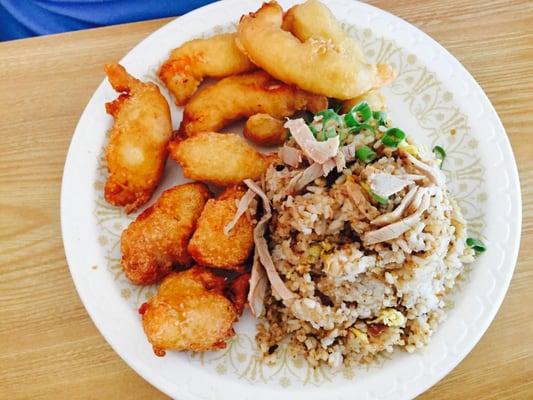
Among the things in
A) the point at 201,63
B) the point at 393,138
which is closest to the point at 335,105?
the point at 393,138

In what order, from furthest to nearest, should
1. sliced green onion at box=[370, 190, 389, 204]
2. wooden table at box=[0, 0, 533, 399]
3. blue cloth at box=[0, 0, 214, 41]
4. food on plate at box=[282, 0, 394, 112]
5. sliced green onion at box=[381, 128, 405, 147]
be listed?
blue cloth at box=[0, 0, 214, 41]
food on plate at box=[282, 0, 394, 112]
wooden table at box=[0, 0, 533, 399]
sliced green onion at box=[381, 128, 405, 147]
sliced green onion at box=[370, 190, 389, 204]

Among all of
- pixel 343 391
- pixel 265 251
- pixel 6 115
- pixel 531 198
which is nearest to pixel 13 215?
pixel 6 115

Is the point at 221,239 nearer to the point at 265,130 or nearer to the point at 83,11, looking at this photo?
the point at 265,130

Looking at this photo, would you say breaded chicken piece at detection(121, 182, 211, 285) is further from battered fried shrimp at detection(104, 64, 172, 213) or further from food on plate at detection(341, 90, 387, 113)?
food on plate at detection(341, 90, 387, 113)

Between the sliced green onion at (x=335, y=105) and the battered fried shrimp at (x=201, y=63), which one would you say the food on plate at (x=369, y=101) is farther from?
the battered fried shrimp at (x=201, y=63)

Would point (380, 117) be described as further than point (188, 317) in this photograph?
Yes

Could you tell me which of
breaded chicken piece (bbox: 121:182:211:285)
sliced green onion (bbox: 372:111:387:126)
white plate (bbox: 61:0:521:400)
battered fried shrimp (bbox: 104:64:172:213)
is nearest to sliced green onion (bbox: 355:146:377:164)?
sliced green onion (bbox: 372:111:387:126)
